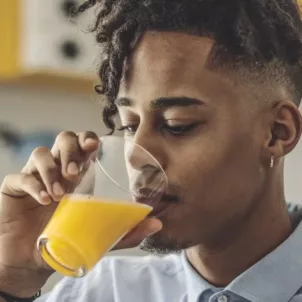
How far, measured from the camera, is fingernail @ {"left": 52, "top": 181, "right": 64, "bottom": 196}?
1011 millimetres

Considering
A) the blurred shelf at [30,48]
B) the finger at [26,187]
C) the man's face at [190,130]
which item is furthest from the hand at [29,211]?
the blurred shelf at [30,48]

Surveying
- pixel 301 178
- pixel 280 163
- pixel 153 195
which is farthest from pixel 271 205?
pixel 301 178

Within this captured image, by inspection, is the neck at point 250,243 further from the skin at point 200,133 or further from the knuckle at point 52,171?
the knuckle at point 52,171

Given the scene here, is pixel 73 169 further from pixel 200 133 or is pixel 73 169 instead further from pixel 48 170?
pixel 200 133


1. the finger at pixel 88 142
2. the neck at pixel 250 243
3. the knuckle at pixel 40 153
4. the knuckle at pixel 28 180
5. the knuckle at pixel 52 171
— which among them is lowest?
the neck at pixel 250 243

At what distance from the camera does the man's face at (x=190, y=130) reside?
102 centimetres

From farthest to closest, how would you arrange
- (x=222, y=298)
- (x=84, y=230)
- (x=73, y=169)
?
(x=222, y=298) → (x=73, y=169) → (x=84, y=230)

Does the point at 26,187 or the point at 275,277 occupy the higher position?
the point at 26,187

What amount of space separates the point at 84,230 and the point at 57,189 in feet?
0.49

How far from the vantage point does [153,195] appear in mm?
943

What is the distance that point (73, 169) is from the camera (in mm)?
1008

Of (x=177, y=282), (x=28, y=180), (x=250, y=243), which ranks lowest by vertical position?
(x=177, y=282)

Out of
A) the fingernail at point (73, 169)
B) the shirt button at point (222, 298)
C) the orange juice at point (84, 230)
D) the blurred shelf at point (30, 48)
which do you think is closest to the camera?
the orange juice at point (84, 230)

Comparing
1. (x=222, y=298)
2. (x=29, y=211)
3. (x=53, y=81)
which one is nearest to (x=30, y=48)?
(x=53, y=81)
